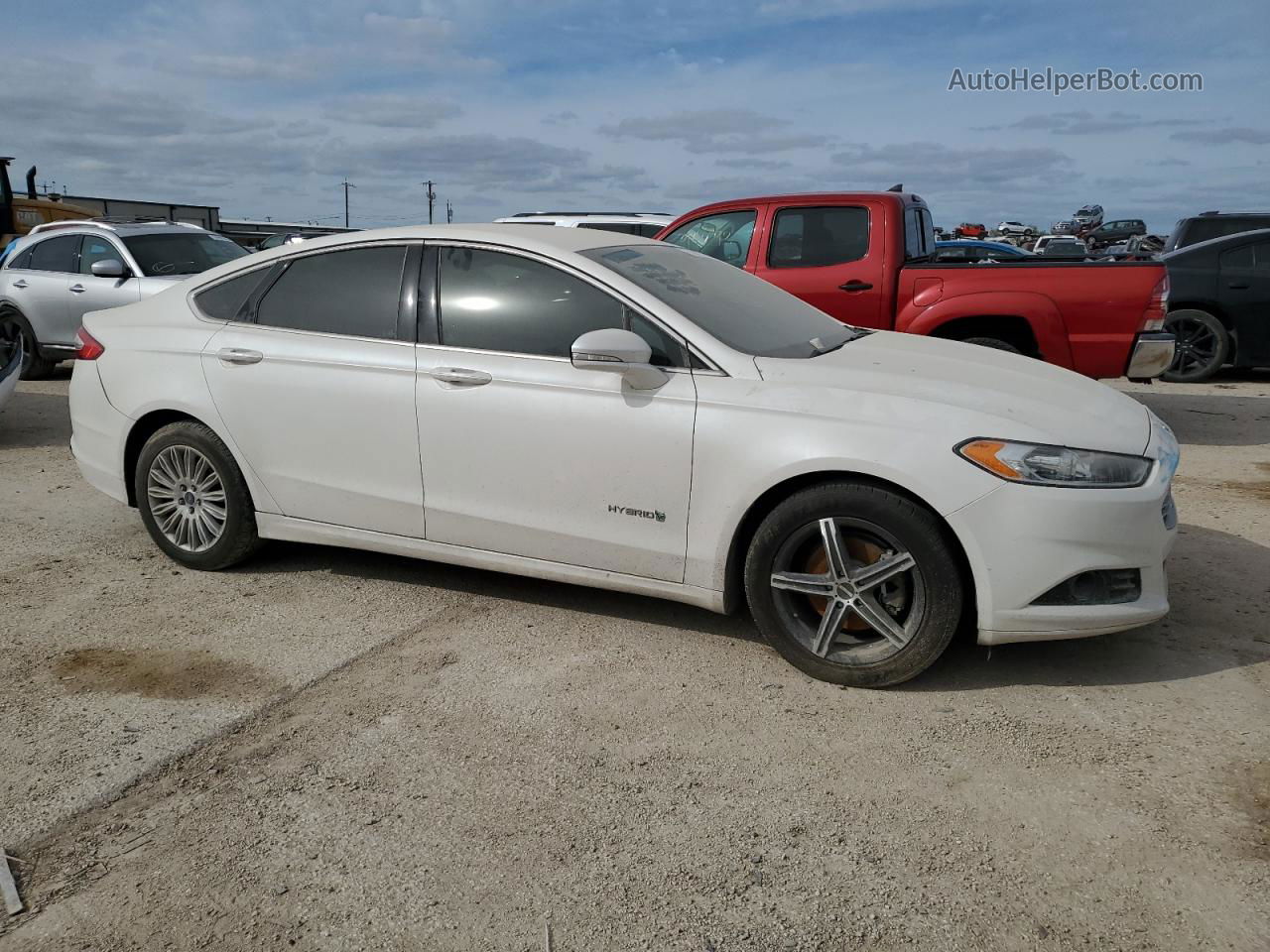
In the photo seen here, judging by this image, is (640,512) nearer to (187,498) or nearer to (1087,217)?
(187,498)

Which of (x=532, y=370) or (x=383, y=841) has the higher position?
(x=532, y=370)

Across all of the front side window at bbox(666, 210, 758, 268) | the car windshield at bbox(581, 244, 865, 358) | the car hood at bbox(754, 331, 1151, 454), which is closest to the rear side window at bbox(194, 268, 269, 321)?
the car windshield at bbox(581, 244, 865, 358)

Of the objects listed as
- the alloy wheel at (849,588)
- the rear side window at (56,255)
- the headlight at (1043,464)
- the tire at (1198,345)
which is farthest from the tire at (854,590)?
the rear side window at (56,255)

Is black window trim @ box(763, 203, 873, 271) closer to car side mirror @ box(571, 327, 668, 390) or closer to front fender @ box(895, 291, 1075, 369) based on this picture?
front fender @ box(895, 291, 1075, 369)

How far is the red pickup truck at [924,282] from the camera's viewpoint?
7402mm

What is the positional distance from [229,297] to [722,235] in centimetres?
457

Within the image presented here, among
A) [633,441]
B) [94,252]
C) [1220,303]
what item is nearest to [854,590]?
[633,441]

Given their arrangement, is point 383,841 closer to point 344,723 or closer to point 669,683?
point 344,723

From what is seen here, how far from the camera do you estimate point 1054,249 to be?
27.4 meters

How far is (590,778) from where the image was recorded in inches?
126

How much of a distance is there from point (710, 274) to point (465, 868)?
287cm

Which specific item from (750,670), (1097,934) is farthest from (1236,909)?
(750,670)

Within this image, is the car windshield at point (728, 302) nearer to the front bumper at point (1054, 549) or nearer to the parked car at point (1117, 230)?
the front bumper at point (1054, 549)

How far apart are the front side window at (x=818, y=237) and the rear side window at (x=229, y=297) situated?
4489 mm
